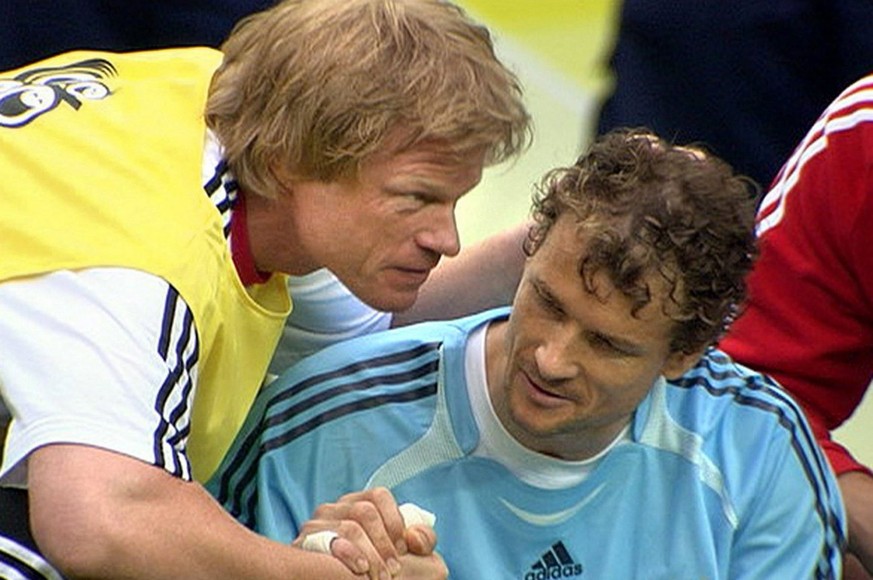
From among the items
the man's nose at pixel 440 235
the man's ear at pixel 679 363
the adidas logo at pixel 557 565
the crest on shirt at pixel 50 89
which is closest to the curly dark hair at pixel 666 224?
the man's ear at pixel 679 363

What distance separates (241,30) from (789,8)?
0.99m

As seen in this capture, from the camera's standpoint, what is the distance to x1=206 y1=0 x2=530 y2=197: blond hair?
287 cm

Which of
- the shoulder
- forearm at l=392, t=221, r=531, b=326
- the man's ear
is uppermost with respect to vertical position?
the man's ear

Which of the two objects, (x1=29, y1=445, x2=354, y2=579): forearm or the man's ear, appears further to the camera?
the man's ear

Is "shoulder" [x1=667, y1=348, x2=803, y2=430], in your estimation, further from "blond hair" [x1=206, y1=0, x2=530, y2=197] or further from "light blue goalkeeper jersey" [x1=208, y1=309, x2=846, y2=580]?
"blond hair" [x1=206, y1=0, x2=530, y2=197]

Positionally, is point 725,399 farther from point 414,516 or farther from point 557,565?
point 414,516

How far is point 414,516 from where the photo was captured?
279 cm

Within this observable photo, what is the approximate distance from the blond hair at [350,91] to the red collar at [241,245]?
0.03m

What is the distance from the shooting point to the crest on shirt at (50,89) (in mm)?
2854

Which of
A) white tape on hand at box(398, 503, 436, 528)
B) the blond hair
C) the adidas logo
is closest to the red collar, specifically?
the blond hair

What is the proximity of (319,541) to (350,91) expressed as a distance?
1.69 feet

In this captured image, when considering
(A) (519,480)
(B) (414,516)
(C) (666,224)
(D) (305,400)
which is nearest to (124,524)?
(B) (414,516)

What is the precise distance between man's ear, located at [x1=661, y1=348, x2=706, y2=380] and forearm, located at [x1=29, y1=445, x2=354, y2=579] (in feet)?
1.97

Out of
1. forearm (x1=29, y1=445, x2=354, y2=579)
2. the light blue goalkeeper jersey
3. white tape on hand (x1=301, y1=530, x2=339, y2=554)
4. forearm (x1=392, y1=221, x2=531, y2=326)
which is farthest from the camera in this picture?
forearm (x1=392, y1=221, x2=531, y2=326)
